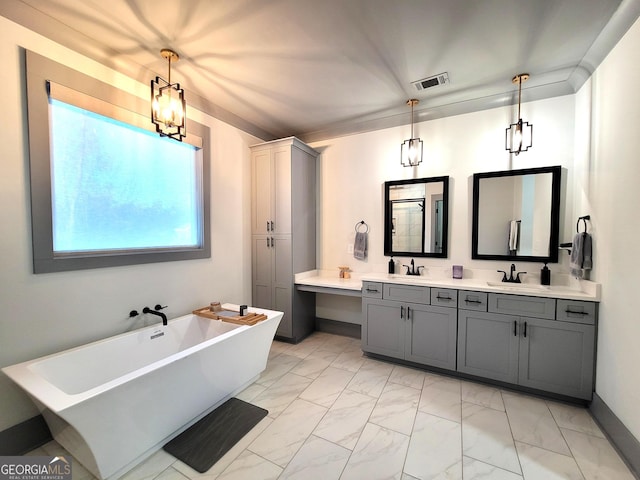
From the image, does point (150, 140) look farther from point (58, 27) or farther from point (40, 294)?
point (40, 294)

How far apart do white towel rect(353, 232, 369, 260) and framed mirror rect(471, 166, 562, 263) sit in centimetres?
123

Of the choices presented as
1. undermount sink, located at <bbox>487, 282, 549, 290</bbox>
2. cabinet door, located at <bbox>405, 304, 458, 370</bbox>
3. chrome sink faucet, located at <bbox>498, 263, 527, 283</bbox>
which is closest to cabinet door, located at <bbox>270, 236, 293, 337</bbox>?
cabinet door, located at <bbox>405, 304, 458, 370</bbox>

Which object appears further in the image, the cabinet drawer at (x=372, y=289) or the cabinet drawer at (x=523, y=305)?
the cabinet drawer at (x=372, y=289)

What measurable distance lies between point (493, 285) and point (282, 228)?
7.87 feet

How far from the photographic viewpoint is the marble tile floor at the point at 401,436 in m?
1.51

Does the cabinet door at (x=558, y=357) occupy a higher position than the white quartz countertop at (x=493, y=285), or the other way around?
the white quartz countertop at (x=493, y=285)

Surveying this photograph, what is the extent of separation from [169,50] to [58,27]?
680 mm

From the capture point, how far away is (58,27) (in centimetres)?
178

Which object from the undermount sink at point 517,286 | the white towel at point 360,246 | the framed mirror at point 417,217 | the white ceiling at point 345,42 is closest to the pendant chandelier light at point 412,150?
the white ceiling at point 345,42

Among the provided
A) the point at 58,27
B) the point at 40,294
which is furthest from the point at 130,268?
the point at 58,27

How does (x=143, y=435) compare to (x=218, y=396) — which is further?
(x=218, y=396)

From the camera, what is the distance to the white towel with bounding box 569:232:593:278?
2076 mm

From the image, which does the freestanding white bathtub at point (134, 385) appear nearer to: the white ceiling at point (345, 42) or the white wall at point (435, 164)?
the white wall at point (435, 164)

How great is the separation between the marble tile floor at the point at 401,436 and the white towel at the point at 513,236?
137 centimetres
